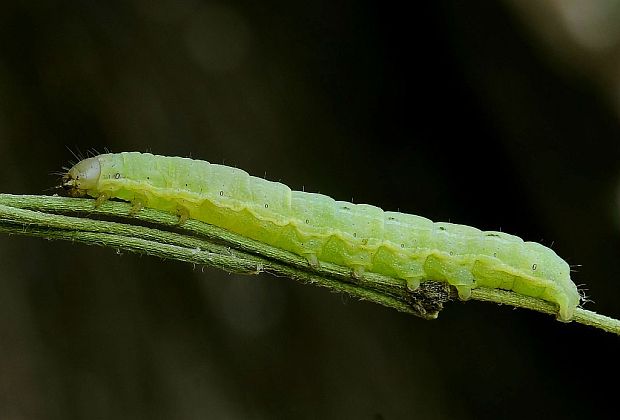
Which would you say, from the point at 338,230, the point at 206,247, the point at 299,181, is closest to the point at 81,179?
the point at 206,247

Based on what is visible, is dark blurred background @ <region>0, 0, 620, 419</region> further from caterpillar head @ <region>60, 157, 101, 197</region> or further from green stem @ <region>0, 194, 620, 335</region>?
caterpillar head @ <region>60, 157, 101, 197</region>

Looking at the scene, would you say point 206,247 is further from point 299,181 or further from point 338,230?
point 299,181

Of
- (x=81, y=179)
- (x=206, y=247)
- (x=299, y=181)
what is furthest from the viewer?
(x=299, y=181)

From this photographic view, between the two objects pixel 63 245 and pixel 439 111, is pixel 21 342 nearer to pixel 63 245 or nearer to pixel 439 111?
pixel 63 245

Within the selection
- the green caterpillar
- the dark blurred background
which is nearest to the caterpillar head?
the green caterpillar

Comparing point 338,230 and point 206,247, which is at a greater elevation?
point 338,230

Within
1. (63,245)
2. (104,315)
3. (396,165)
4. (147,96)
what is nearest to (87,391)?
(104,315)
